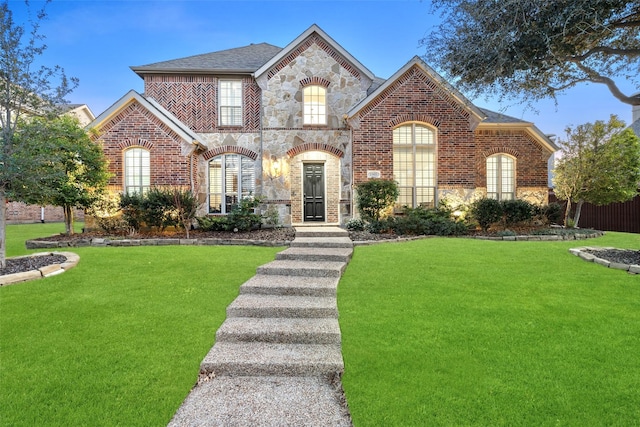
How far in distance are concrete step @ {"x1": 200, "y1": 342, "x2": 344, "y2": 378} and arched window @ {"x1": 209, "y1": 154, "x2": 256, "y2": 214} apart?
38.1 ft

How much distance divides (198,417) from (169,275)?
174 inches

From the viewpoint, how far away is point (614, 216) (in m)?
17.0

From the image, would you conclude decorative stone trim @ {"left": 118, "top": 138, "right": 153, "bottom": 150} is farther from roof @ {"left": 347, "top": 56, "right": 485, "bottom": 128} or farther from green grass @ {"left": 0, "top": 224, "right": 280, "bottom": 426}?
roof @ {"left": 347, "top": 56, "right": 485, "bottom": 128}

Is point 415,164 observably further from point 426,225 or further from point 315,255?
point 315,255

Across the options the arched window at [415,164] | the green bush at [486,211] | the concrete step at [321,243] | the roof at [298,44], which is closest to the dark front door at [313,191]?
the arched window at [415,164]

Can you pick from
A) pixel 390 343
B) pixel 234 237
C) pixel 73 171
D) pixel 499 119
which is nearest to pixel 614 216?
pixel 499 119

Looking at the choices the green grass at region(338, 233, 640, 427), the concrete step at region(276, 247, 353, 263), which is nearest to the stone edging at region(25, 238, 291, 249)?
the concrete step at region(276, 247, 353, 263)

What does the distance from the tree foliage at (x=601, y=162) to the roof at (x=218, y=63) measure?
1354 centimetres

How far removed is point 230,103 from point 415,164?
830cm

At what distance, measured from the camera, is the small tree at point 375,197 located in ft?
43.1

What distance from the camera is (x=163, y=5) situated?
549 inches

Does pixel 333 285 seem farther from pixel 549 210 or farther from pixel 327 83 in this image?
pixel 549 210

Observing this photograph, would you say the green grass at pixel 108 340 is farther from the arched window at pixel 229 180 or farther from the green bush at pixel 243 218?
the arched window at pixel 229 180

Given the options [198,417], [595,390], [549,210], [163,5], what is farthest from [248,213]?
[549,210]
